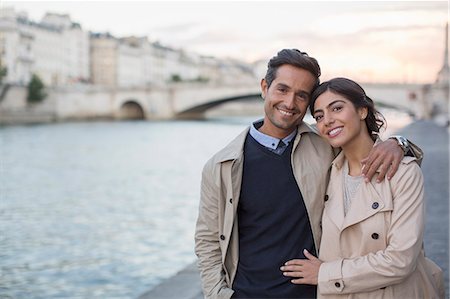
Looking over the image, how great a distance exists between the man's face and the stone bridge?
3476 cm

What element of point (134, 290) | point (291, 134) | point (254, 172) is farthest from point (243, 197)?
point (134, 290)

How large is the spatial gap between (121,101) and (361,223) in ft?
133

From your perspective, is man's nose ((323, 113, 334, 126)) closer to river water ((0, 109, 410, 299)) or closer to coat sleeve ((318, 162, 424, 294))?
coat sleeve ((318, 162, 424, 294))

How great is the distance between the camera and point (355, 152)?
147 centimetres

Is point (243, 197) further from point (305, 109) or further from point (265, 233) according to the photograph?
point (305, 109)

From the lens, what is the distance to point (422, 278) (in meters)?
1.42

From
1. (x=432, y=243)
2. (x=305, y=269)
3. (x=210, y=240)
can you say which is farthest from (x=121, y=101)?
(x=305, y=269)

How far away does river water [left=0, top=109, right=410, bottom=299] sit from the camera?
190 inches

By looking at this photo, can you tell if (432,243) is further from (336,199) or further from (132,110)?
(132,110)

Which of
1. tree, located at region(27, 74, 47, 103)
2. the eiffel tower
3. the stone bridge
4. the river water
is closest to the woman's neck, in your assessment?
the river water

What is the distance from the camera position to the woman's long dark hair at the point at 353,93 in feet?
4.76

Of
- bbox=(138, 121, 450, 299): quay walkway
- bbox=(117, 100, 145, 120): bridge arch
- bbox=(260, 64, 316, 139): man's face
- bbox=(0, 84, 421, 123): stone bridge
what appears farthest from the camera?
bbox=(117, 100, 145, 120): bridge arch

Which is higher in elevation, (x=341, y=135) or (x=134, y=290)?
(x=341, y=135)

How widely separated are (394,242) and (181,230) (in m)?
5.20
